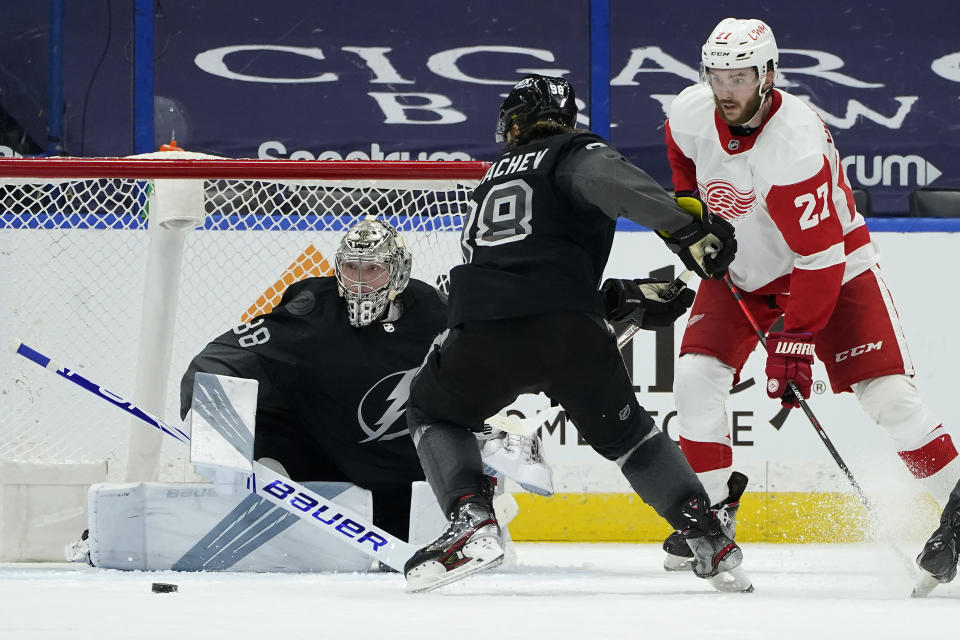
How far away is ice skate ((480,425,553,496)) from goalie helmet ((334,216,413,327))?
489mm

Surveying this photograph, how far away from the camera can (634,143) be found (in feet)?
18.3

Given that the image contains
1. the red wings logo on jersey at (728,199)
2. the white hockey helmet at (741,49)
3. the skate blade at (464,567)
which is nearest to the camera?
the skate blade at (464,567)

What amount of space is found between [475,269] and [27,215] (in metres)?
1.92

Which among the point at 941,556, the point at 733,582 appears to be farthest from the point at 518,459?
the point at 941,556

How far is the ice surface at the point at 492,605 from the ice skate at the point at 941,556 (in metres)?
0.04

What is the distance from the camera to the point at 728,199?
10.2 ft

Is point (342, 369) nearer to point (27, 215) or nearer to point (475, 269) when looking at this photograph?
→ point (475, 269)

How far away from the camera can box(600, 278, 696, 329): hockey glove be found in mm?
2746

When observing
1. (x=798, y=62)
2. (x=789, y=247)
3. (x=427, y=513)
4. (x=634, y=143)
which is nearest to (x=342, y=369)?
(x=427, y=513)

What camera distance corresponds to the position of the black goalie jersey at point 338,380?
3359 mm

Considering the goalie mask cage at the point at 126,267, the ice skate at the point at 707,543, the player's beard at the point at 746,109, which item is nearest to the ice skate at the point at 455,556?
the ice skate at the point at 707,543

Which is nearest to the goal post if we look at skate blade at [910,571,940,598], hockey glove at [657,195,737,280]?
hockey glove at [657,195,737,280]

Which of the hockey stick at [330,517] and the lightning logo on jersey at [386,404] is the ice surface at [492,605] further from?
the lightning logo on jersey at [386,404]

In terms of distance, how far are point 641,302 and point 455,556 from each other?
64cm
